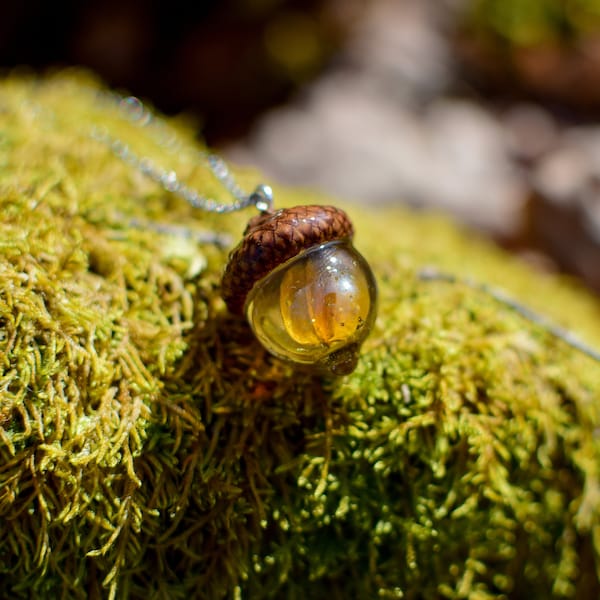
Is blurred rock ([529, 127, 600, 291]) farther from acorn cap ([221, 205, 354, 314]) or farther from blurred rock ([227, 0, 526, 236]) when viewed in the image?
acorn cap ([221, 205, 354, 314])

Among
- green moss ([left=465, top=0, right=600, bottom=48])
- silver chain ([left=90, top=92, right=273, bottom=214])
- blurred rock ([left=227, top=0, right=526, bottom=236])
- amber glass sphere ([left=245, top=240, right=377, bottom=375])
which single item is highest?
amber glass sphere ([left=245, top=240, right=377, bottom=375])

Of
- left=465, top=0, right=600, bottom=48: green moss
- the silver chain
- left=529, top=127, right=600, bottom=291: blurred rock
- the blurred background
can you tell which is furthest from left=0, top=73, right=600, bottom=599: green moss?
left=465, top=0, right=600, bottom=48: green moss

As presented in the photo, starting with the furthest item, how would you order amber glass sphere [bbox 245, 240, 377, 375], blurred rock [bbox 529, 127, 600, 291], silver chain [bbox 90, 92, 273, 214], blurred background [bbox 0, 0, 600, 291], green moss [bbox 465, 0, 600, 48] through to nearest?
1. green moss [bbox 465, 0, 600, 48]
2. blurred background [bbox 0, 0, 600, 291]
3. blurred rock [bbox 529, 127, 600, 291]
4. silver chain [bbox 90, 92, 273, 214]
5. amber glass sphere [bbox 245, 240, 377, 375]

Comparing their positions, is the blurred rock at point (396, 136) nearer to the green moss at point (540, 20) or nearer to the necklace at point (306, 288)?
the green moss at point (540, 20)

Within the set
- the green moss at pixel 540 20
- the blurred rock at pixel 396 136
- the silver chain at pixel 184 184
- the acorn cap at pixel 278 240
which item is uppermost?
the acorn cap at pixel 278 240

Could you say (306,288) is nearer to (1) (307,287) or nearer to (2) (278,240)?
(1) (307,287)

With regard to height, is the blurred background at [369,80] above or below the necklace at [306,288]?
below

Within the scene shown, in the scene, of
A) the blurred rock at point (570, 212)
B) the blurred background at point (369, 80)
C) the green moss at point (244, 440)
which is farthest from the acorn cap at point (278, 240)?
the blurred background at point (369, 80)

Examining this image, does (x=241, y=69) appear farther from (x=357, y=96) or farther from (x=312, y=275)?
(x=312, y=275)
